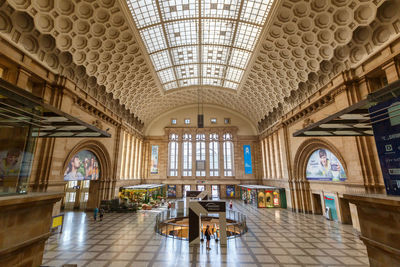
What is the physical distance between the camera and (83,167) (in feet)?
59.0

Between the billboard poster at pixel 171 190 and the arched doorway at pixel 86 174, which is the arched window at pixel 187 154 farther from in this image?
the arched doorway at pixel 86 174

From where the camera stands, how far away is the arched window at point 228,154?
34622 millimetres

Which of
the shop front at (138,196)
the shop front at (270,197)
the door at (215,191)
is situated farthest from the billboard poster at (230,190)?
the shop front at (138,196)

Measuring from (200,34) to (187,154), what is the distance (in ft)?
68.5

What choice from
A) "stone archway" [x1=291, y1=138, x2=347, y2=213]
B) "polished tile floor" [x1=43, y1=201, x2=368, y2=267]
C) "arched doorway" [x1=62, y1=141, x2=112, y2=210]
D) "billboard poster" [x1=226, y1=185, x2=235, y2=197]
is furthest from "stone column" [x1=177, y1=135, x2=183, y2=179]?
"polished tile floor" [x1=43, y1=201, x2=368, y2=267]

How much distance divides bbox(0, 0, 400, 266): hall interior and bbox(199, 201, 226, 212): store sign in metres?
1.95

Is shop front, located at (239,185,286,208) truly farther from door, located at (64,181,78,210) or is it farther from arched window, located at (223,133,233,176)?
door, located at (64,181,78,210)

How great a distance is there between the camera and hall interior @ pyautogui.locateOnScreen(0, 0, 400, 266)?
12.6ft

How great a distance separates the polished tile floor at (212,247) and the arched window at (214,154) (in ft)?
68.1

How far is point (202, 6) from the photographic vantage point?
18312 mm

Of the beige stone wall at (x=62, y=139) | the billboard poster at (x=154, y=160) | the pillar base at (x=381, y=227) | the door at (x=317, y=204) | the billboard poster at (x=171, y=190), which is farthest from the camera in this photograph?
the billboard poster at (x=154, y=160)

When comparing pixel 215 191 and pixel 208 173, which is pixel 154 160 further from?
pixel 215 191

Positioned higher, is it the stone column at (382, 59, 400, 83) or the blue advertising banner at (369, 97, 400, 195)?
the stone column at (382, 59, 400, 83)

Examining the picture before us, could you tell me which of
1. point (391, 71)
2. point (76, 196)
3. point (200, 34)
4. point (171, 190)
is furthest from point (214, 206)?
point (171, 190)
